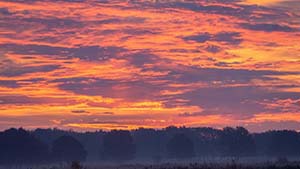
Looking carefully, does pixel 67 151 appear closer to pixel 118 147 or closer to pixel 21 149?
pixel 21 149

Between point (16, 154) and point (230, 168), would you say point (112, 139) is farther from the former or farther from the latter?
point (230, 168)

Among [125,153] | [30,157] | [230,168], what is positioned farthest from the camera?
[125,153]

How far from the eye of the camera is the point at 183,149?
19925cm

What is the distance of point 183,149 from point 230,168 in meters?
127

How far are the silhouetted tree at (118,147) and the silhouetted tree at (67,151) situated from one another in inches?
828

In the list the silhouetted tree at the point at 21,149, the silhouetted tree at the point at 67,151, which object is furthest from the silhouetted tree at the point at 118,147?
the silhouetted tree at the point at 21,149

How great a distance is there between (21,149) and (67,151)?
32.8 ft

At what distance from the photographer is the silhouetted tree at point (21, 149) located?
164 m

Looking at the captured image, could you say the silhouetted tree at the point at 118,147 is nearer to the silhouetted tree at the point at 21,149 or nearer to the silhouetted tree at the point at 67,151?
the silhouetted tree at the point at 67,151

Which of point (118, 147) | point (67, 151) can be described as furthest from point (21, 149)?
point (118, 147)

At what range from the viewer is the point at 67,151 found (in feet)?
A: 543

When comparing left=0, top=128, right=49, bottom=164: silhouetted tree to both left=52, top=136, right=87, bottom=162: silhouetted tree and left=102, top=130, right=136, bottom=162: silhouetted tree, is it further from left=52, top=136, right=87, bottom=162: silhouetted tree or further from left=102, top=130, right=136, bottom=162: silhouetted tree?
left=102, top=130, right=136, bottom=162: silhouetted tree

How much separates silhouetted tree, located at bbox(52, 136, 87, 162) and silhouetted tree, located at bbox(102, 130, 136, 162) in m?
21.0

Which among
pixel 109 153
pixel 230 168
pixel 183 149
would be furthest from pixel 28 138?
pixel 230 168
